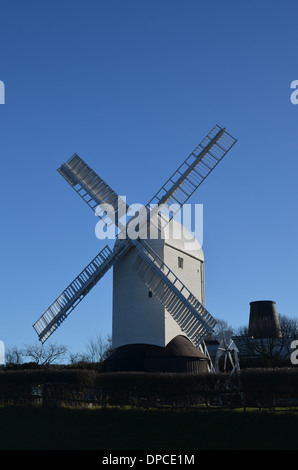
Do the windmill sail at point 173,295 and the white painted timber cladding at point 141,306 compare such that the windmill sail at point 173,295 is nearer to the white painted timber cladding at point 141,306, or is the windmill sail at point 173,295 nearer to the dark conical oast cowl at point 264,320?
the white painted timber cladding at point 141,306

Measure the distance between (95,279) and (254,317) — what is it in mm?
29387

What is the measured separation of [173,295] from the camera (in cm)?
2569

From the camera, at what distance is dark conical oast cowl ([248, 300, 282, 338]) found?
5156 cm

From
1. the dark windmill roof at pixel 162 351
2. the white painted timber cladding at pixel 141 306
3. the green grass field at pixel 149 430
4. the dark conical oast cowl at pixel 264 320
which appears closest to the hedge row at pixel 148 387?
the green grass field at pixel 149 430

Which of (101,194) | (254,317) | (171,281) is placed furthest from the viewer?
(254,317)

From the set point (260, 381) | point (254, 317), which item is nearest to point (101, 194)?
point (260, 381)

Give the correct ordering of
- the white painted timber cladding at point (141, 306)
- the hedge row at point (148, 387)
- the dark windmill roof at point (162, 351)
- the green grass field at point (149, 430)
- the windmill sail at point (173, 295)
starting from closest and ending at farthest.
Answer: the green grass field at point (149, 430), the hedge row at point (148, 387), the windmill sail at point (173, 295), the dark windmill roof at point (162, 351), the white painted timber cladding at point (141, 306)

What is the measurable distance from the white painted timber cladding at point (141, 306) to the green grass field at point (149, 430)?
18.6 ft

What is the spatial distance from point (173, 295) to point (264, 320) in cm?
2879

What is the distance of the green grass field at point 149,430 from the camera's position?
17.2 meters

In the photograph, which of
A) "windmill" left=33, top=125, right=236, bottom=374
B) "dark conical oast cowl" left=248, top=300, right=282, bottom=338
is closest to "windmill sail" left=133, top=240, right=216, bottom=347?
"windmill" left=33, top=125, right=236, bottom=374

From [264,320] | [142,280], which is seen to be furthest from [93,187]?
[264,320]
